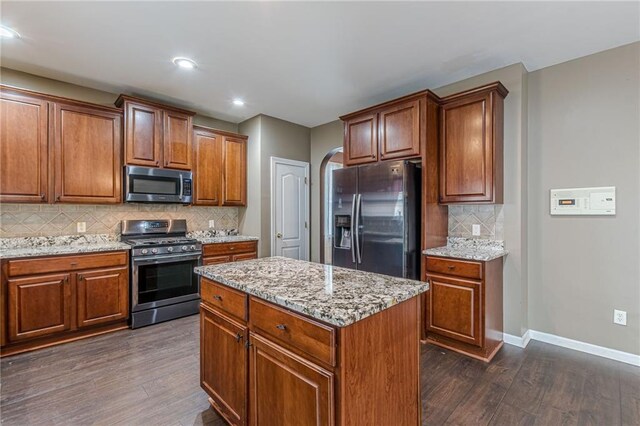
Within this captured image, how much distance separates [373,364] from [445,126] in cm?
265

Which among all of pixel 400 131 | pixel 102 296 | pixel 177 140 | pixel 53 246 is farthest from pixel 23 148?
pixel 400 131

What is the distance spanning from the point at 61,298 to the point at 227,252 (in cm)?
172

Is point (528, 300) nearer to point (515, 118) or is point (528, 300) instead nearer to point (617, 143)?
point (617, 143)

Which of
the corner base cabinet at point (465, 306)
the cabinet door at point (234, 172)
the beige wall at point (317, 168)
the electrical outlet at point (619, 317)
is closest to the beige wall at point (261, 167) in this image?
the cabinet door at point (234, 172)

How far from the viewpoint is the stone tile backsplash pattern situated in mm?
3016

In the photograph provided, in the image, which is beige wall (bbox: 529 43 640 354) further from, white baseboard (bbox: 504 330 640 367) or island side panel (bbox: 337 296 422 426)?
island side panel (bbox: 337 296 422 426)

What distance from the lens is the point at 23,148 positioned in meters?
2.96

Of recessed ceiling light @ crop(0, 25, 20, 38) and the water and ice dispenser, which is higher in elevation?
recessed ceiling light @ crop(0, 25, 20, 38)

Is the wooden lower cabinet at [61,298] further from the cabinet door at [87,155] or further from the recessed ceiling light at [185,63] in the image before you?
the recessed ceiling light at [185,63]

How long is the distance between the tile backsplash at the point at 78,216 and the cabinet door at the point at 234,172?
40 cm

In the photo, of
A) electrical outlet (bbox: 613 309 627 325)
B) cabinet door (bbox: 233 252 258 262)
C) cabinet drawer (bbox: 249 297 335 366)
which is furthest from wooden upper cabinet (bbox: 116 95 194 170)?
Answer: electrical outlet (bbox: 613 309 627 325)

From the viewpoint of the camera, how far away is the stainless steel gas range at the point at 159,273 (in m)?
3.33

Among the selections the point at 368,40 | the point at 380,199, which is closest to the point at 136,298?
the point at 380,199

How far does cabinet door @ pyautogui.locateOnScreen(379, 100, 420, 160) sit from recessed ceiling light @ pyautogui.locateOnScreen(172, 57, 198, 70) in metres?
1.99
